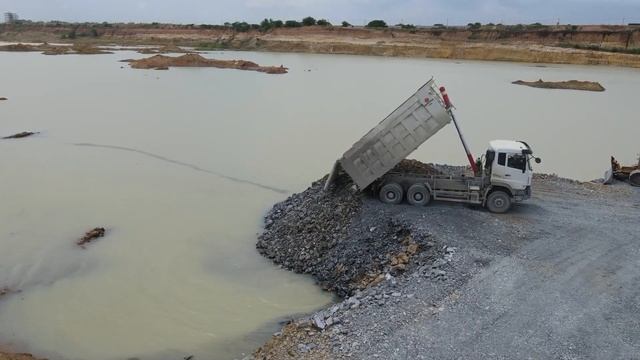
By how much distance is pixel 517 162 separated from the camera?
558 inches

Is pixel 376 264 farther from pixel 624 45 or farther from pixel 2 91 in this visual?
pixel 624 45

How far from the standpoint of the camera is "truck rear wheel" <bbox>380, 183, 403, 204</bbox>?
47.9 ft

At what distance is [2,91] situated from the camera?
43469 mm

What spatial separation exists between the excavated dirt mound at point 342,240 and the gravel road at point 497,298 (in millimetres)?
270

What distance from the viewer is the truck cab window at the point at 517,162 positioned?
14078mm

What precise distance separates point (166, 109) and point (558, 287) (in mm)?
31053

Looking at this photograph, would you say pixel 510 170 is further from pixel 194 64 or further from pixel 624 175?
pixel 194 64

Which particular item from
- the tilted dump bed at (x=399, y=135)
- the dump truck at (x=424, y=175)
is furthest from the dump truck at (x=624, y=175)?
the tilted dump bed at (x=399, y=135)

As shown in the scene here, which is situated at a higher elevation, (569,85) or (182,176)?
(569,85)

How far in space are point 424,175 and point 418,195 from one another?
2.12 ft

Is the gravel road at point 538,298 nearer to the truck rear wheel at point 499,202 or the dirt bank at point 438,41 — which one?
the truck rear wheel at point 499,202

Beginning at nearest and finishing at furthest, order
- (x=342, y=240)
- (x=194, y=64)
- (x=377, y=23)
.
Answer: (x=342, y=240) → (x=194, y=64) → (x=377, y=23)

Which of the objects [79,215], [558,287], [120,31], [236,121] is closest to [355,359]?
[558,287]

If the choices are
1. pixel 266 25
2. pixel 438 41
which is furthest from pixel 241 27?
pixel 438 41
